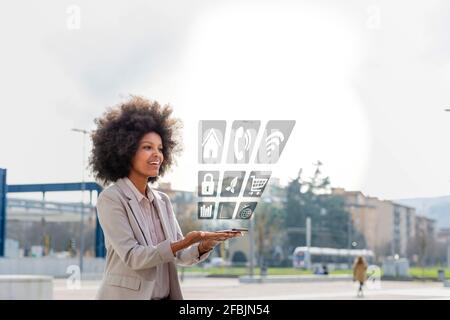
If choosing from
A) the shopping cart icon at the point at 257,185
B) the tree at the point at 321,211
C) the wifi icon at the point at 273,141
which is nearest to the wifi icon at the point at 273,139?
the wifi icon at the point at 273,141

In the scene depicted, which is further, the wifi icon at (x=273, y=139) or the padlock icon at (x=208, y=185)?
the wifi icon at (x=273, y=139)

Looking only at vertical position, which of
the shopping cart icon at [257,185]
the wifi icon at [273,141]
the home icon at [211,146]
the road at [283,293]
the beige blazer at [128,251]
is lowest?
the road at [283,293]

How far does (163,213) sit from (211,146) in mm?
1551

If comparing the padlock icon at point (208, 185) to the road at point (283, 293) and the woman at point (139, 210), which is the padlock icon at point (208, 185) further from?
the road at point (283, 293)

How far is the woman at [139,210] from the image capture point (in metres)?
2.10

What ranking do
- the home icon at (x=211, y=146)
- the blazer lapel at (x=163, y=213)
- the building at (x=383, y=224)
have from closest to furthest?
the blazer lapel at (x=163, y=213), the home icon at (x=211, y=146), the building at (x=383, y=224)

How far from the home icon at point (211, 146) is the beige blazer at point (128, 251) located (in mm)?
1359

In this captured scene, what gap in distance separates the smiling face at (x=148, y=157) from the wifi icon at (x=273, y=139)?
6.51 ft

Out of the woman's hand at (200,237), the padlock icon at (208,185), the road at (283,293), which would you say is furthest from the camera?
the road at (283,293)

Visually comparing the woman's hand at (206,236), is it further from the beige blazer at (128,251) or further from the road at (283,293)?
the road at (283,293)

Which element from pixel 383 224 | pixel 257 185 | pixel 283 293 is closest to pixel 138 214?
pixel 257 185

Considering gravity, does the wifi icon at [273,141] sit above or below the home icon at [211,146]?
above

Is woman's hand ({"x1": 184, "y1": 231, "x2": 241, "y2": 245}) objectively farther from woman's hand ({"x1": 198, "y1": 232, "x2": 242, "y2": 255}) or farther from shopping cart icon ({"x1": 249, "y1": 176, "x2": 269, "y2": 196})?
shopping cart icon ({"x1": 249, "y1": 176, "x2": 269, "y2": 196})
